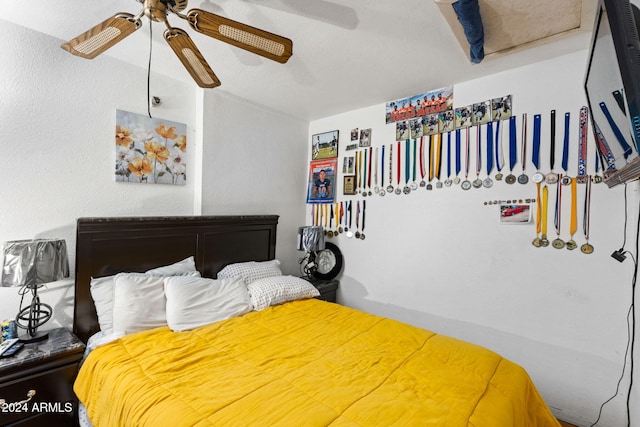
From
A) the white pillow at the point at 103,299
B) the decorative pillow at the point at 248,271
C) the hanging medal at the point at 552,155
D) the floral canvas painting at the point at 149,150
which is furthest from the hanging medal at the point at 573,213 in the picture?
the white pillow at the point at 103,299

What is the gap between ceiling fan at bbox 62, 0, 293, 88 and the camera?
49.3 inches

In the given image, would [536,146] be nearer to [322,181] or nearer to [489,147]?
[489,147]

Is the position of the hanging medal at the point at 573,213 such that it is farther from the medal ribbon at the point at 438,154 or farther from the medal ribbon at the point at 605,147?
the medal ribbon at the point at 438,154

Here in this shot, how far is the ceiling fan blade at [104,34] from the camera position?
4.10 feet

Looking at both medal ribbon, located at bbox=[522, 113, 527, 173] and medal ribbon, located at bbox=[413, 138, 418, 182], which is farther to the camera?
medal ribbon, located at bbox=[413, 138, 418, 182]

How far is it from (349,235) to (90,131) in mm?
2386

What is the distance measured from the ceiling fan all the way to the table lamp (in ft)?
3.48

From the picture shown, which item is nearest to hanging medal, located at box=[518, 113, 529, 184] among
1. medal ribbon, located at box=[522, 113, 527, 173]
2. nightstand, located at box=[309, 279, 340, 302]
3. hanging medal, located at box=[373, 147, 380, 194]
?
medal ribbon, located at box=[522, 113, 527, 173]

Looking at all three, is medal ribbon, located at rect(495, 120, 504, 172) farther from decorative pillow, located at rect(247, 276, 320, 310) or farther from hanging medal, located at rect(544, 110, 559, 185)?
decorative pillow, located at rect(247, 276, 320, 310)

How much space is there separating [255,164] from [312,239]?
3.23 feet

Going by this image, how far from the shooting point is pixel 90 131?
208cm

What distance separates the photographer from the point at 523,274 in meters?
2.20

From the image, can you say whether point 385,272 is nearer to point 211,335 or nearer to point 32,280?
point 211,335

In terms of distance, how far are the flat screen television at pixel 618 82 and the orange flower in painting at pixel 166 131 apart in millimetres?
2674
